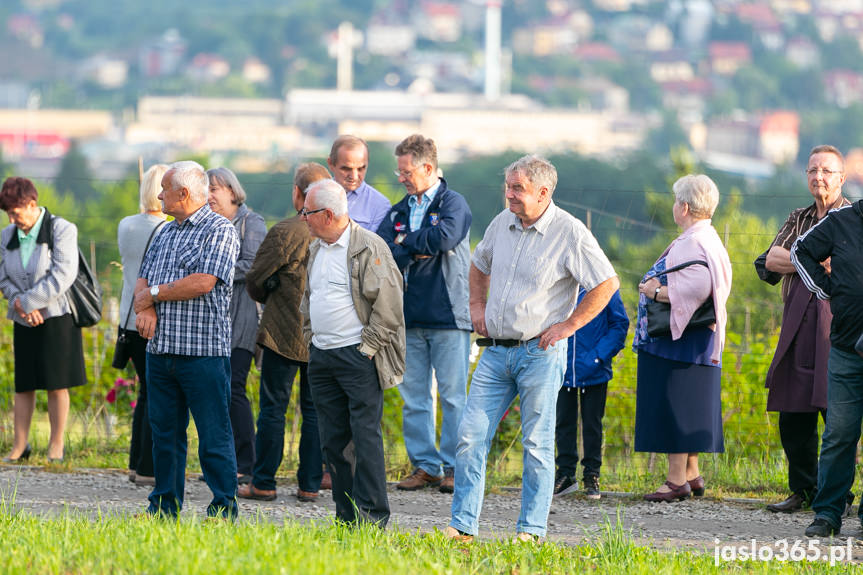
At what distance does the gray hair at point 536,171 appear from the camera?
222 inches

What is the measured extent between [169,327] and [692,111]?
193992 millimetres

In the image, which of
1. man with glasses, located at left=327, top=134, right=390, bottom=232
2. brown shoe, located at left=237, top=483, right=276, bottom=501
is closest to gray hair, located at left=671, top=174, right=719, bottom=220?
man with glasses, located at left=327, top=134, right=390, bottom=232

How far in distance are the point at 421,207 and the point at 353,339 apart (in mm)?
1464

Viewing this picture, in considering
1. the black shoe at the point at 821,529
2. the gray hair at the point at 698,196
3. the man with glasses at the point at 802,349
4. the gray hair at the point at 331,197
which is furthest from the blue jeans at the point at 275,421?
the black shoe at the point at 821,529

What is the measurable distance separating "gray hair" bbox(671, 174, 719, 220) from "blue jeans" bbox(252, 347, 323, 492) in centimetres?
212

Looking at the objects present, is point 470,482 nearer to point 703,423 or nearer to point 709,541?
point 709,541

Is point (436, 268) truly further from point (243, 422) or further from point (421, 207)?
point (243, 422)

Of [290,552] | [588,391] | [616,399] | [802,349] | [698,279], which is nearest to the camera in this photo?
[290,552]

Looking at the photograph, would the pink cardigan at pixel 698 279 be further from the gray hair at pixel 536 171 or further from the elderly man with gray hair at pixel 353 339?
the elderly man with gray hair at pixel 353 339

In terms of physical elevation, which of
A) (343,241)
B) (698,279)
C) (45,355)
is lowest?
(45,355)

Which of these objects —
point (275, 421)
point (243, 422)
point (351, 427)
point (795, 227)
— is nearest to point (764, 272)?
point (795, 227)

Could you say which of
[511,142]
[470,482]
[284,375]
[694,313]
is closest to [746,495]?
[694,313]

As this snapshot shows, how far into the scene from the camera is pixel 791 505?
6535 mm

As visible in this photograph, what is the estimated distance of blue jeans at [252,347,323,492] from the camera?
6730 millimetres
